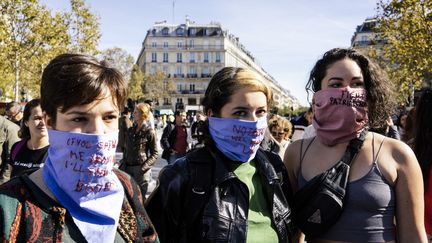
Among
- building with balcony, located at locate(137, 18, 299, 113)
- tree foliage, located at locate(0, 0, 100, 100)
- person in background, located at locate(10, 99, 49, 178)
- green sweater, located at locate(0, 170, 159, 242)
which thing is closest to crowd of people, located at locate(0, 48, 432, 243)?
green sweater, located at locate(0, 170, 159, 242)

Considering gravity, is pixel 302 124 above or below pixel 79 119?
below

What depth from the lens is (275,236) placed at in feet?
7.66

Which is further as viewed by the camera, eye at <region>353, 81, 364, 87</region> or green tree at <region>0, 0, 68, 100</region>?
green tree at <region>0, 0, 68, 100</region>

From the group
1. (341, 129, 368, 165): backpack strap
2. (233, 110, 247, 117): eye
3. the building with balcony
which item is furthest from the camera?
the building with balcony

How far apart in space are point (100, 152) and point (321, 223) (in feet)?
3.97

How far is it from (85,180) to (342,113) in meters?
1.44

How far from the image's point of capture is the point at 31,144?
177 inches

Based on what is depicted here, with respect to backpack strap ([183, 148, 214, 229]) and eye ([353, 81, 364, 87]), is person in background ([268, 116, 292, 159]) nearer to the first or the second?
eye ([353, 81, 364, 87])

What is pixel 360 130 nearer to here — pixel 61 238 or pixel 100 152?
pixel 100 152

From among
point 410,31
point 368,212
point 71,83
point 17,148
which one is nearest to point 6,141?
point 17,148

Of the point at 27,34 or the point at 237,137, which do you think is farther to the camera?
the point at 27,34

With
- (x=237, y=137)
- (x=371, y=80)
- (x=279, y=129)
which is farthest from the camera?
(x=279, y=129)

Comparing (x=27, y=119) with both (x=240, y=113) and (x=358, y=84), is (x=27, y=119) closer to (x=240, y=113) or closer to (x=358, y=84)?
(x=240, y=113)

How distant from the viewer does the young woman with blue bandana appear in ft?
7.44
